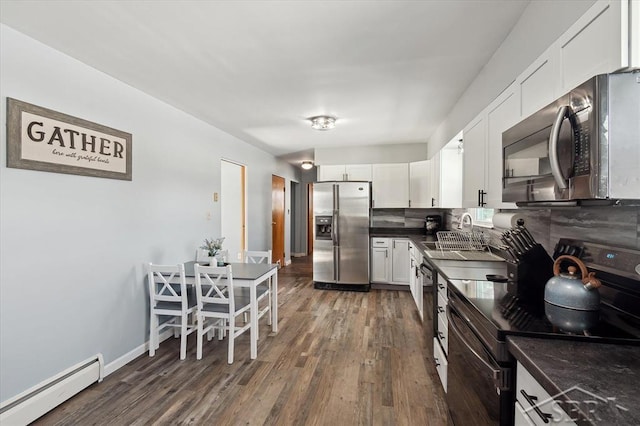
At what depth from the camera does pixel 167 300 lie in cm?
271

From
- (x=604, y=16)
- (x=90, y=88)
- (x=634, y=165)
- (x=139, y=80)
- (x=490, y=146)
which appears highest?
(x=139, y=80)

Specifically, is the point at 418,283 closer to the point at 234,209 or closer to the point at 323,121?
the point at 323,121

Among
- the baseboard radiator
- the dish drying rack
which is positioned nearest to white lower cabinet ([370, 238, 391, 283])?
the dish drying rack

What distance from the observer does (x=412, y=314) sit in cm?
377

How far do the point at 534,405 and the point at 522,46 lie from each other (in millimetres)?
1927

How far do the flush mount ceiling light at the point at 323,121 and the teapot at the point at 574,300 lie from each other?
9.83ft

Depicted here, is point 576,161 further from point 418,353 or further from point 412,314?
point 412,314

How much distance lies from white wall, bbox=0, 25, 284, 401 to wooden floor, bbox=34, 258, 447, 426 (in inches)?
15.1

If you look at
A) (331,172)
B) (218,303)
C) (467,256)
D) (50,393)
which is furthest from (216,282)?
(331,172)

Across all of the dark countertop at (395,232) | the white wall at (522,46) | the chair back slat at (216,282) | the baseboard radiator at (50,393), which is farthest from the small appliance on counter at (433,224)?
the baseboard radiator at (50,393)

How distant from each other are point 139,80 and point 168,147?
0.74m

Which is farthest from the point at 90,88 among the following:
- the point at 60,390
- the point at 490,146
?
the point at 490,146

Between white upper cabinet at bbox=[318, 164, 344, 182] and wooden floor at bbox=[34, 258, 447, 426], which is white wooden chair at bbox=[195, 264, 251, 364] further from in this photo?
white upper cabinet at bbox=[318, 164, 344, 182]

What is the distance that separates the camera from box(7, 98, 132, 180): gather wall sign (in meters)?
1.85
